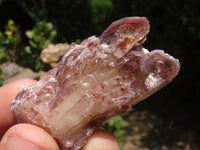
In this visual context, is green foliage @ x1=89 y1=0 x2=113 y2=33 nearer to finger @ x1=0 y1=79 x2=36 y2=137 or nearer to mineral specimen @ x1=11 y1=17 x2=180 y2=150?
finger @ x1=0 y1=79 x2=36 y2=137

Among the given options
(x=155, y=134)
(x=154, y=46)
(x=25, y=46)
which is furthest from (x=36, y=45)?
(x=155, y=134)

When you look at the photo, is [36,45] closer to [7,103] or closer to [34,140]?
[7,103]

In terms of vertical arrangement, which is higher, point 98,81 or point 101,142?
point 98,81

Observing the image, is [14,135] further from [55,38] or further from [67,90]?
[55,38]

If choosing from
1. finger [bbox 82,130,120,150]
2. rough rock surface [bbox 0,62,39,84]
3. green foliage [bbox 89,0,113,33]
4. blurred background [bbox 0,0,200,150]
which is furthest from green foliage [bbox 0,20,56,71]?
finger [bbox 82,130,120,150]

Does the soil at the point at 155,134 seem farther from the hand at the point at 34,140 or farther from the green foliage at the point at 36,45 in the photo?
the hand at the point at 34,140

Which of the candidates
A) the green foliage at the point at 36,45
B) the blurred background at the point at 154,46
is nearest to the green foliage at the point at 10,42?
the blurred background at the point at 154,46

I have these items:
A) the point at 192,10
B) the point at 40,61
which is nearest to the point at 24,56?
the point at 40,61
